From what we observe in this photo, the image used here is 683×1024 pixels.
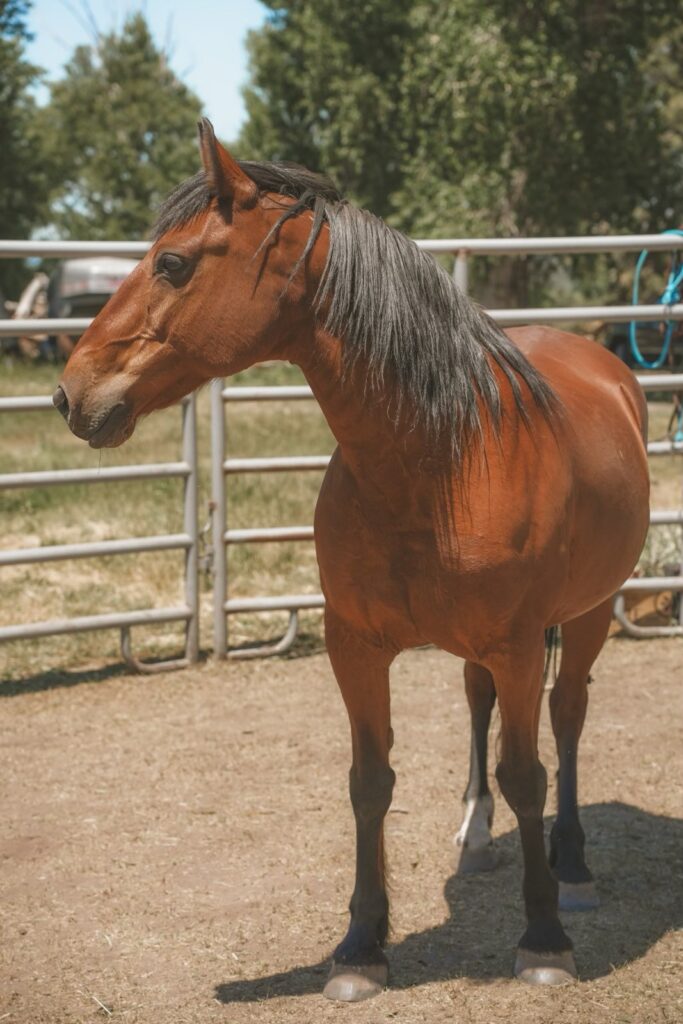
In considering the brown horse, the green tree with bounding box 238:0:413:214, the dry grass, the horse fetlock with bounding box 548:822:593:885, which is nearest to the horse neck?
the brown horse

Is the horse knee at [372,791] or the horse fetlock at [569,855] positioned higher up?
the horse knee at [372,791]

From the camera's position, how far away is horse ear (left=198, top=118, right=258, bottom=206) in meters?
2.27

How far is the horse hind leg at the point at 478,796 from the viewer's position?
11.8 feet

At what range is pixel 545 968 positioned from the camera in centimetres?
286

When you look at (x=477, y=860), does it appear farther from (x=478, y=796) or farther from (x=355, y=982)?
(x=355, y=982)

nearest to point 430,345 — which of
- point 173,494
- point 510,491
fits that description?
point 510,491

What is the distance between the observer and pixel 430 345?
8.41 feet

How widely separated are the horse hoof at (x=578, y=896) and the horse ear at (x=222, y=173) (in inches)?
83.7

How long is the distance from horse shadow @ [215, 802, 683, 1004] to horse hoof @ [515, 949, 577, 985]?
5 cm

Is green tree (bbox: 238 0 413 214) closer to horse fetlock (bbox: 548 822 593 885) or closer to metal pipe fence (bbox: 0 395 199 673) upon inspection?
metal pipe fence (bbox: 0 395 199 673)

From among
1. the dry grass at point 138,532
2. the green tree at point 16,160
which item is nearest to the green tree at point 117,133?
the green tree at point 16,160

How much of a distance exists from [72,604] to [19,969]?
3.45m

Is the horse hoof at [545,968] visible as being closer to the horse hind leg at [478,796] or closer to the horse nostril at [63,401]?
the horse hind leg at [478,796]

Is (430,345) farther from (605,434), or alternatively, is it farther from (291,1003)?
(291,1003)
